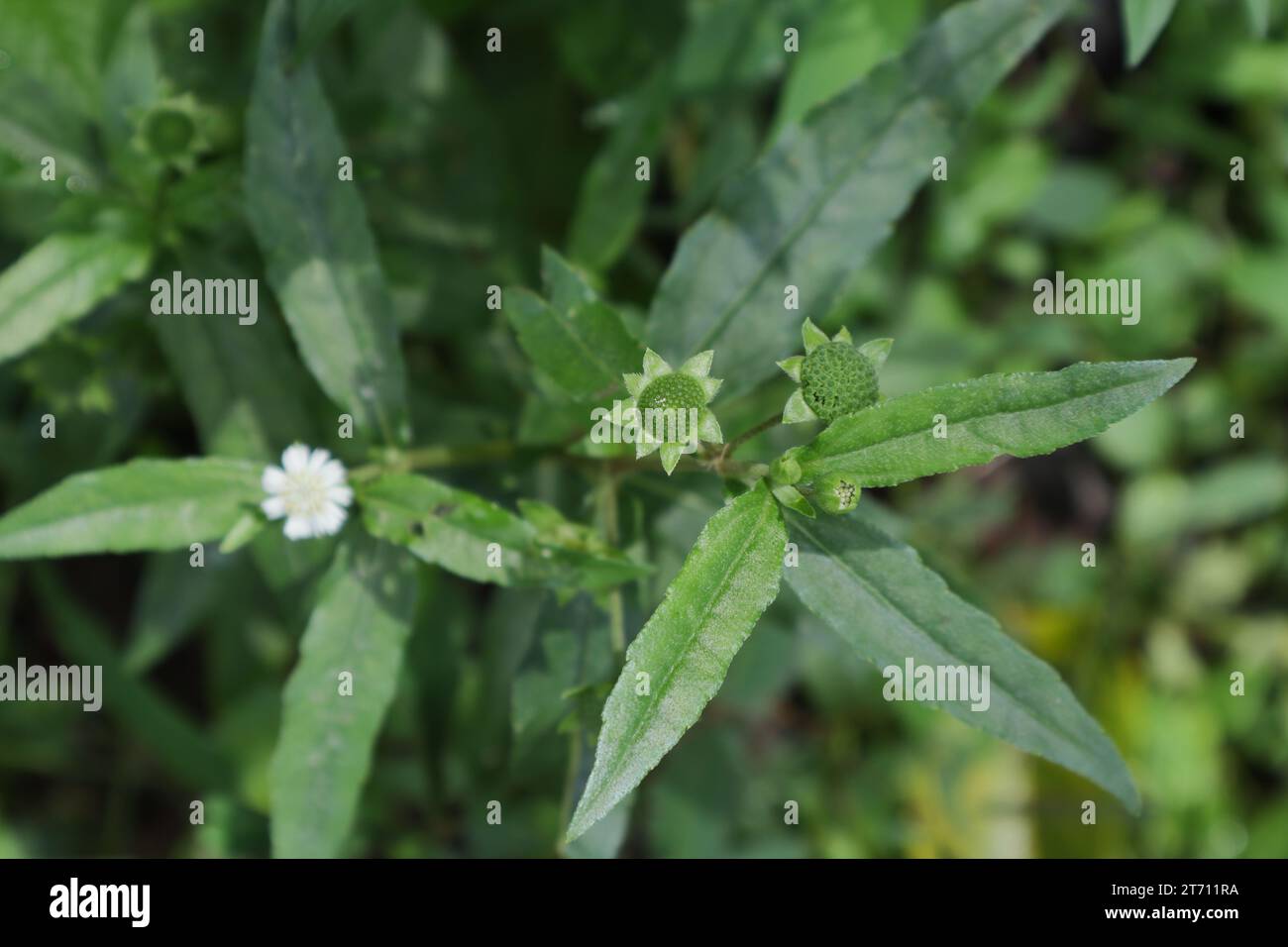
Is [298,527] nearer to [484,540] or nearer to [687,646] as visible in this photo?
[484,540]

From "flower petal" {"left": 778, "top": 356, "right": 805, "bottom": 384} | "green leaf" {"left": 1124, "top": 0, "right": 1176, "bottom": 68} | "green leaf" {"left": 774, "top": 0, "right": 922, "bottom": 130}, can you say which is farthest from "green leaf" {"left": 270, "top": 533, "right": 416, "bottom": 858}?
"green leaf" {"left": 1124, "top": 0, "right": 1176, "bottom": 68}

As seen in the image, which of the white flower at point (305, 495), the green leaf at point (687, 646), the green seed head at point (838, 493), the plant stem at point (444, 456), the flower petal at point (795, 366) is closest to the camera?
the green leaf at point (687, 646)

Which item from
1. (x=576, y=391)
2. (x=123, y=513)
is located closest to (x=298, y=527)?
(x=123, y=513)

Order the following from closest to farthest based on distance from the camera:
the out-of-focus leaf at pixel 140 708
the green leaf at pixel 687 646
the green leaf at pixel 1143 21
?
the green leaf at pixel 687 646
the green leaf at pixel 1143 21
the out-of-focus leaf at pixel 140 708

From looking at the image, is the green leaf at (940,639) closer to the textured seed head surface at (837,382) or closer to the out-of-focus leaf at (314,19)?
the textured seed head surface at (837,382)

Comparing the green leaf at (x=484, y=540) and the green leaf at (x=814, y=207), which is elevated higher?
the green leaf at (x=814, y=207)

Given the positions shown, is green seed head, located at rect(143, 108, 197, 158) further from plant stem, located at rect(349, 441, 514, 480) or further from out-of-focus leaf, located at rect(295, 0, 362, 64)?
plant stem, located at rect(349, 441, 514, 480)

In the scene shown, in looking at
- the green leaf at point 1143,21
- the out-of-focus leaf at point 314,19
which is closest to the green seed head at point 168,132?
the out-of-focus leaf at point 314,19
